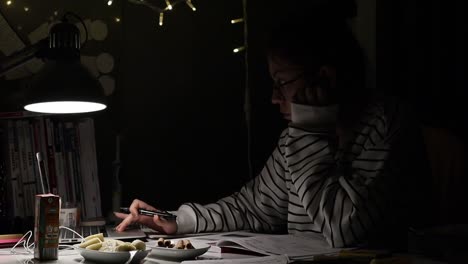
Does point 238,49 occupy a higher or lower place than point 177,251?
higher

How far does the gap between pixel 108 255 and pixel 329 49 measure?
87 centimetres

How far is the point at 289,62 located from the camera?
5.73ft

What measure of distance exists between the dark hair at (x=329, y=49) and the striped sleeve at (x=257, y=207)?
35 cm

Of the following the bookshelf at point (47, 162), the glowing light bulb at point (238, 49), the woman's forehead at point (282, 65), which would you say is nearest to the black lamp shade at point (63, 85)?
the bookshelf at point (47, 162)

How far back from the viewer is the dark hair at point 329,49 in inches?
67.7

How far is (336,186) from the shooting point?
156cm

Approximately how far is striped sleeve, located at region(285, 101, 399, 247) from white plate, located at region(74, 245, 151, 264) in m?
0.50

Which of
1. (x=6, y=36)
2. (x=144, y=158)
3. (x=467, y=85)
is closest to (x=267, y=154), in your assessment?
(x=144, y=158)

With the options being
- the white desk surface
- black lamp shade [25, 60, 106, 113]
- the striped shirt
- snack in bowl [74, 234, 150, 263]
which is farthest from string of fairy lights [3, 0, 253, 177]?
snack in bowl [74, 234, 150, 263]

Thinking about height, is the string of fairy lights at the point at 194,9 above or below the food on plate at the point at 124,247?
above

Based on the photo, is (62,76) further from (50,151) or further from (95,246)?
(50,151)

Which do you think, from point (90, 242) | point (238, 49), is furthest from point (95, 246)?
point (238, 49)

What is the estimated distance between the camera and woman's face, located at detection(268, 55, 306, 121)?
173cm

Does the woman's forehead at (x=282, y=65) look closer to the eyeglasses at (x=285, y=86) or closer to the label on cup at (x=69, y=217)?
the eyeglasses at (x=285, y=86)
